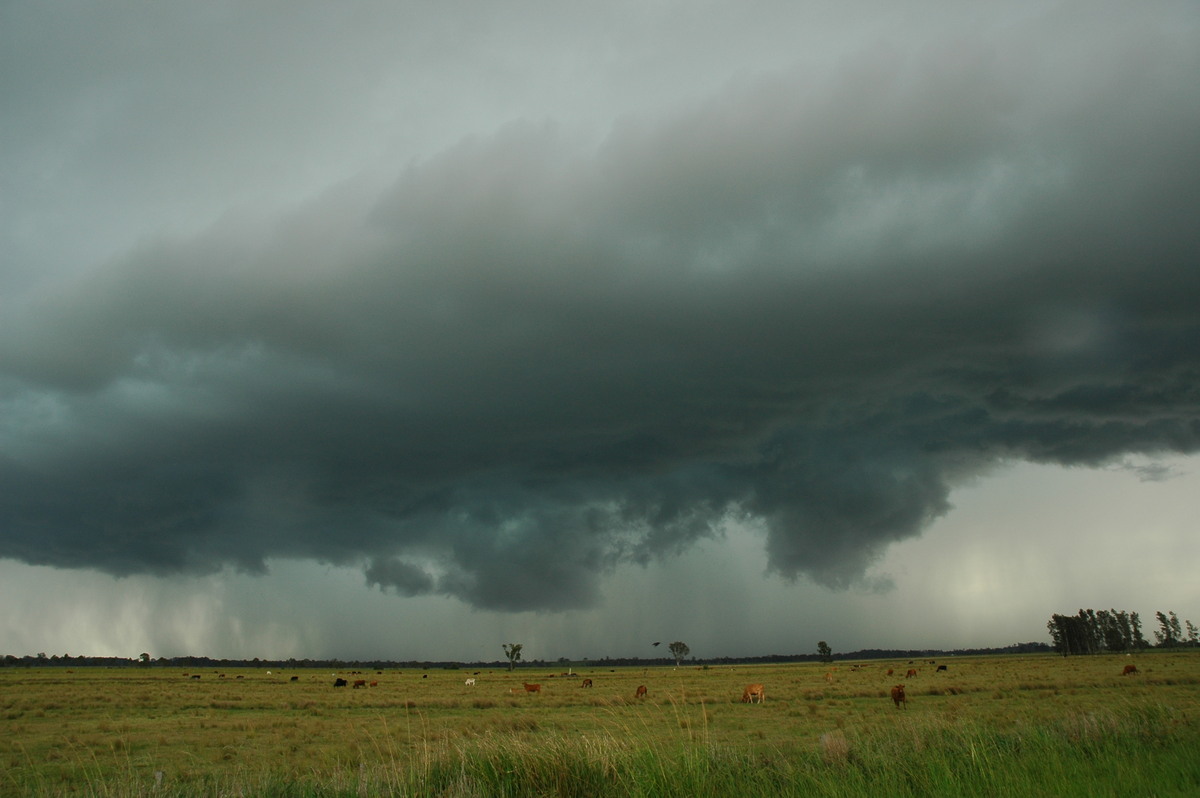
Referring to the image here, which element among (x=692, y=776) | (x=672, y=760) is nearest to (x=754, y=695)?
(x=672, y=760)

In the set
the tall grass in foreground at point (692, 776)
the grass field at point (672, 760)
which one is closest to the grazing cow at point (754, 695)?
the grass field at point (672, 760)

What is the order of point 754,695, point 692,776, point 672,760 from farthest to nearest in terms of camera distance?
point 754,695 → point 672,760 → point 692,776

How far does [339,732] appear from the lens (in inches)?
1256

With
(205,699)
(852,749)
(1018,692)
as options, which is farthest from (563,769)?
(205,699)

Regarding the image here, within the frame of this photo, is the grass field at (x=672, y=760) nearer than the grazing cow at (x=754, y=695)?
Yes

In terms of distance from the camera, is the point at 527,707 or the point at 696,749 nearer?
the point at 696,749

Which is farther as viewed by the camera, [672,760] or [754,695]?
[754,695]

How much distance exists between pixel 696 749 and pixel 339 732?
2722cm

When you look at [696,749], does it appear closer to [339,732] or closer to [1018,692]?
[339,732]

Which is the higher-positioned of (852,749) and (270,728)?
(852,749)

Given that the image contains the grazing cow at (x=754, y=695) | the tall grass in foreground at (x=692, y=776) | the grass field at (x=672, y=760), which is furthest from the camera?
the grazing cow at (x=754, y=695)

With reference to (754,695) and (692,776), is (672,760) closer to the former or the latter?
(692,776)

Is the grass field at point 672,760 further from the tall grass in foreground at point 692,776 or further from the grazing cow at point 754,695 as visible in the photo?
the grazing cow at point 754,695

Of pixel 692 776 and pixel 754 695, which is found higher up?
pixel 692 776
